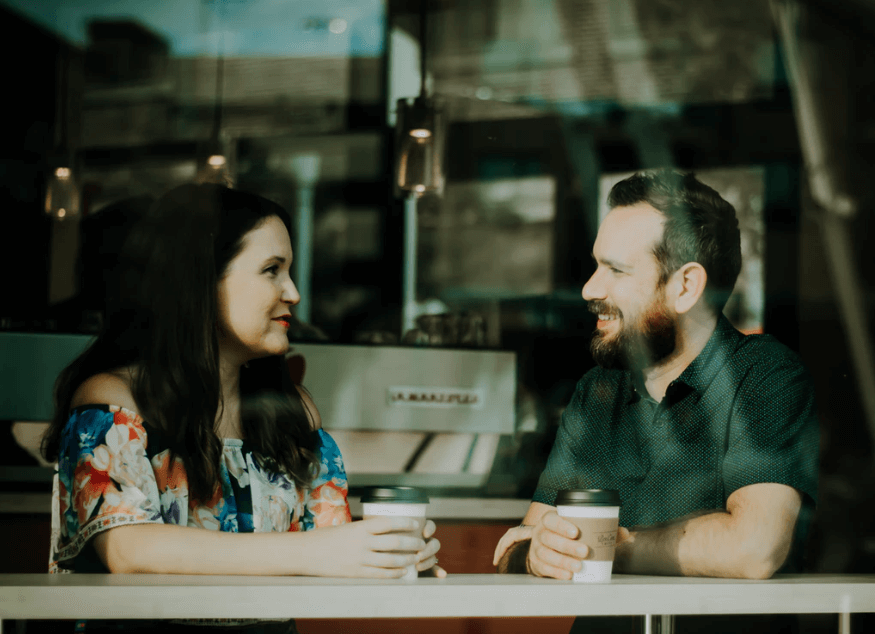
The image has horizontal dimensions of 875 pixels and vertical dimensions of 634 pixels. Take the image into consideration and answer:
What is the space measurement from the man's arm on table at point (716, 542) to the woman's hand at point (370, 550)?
8.0 inches

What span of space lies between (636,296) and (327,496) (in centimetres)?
66

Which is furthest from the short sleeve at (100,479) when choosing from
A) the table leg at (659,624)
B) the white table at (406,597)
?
the table leg at (659,624)

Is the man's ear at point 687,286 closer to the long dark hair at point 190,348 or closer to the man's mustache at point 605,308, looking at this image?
the man's mustache at point 605,308

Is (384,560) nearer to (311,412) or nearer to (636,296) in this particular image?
(311,412)

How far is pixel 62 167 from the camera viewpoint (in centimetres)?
292

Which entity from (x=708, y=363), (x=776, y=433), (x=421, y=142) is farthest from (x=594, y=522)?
(x=421, y=142)

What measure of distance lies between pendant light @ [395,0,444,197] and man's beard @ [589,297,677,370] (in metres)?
1.13

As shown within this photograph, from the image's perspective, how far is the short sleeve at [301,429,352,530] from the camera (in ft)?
5.01

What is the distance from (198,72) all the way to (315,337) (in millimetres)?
1400

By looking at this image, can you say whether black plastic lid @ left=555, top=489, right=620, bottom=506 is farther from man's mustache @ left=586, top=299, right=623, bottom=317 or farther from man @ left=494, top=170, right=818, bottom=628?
man's mustache @ left=586, top=299, right=623, bottom=317

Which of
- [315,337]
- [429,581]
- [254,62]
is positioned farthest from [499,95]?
[429,581]

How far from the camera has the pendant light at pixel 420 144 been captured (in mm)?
2676

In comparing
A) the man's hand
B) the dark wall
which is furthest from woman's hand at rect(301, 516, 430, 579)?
the dark wall

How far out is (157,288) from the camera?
1.47 m
